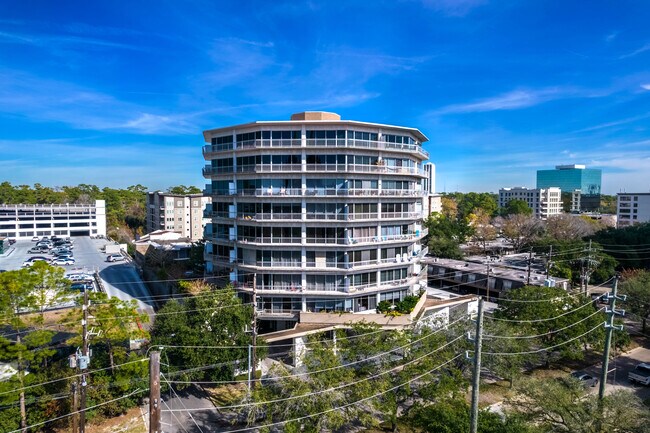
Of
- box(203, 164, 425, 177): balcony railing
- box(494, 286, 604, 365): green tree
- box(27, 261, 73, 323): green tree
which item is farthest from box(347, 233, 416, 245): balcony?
box(27, 261, 73, 323): green tree

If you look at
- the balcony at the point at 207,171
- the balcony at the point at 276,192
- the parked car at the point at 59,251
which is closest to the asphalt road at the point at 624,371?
the balcony at the point at 276,192

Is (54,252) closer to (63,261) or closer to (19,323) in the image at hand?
(63,261)

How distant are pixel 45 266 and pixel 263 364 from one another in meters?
17.4

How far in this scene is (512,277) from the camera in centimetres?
5462

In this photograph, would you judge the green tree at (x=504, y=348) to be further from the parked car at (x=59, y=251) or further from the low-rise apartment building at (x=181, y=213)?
the parked car at (x=59, y=251)

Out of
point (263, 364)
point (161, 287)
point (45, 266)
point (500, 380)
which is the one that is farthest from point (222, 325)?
point (161, 287)

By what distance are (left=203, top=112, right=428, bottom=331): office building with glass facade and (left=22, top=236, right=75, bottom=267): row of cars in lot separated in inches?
1704

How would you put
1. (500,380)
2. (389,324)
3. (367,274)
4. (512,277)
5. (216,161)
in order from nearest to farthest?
(500,380) → (389,324) → (367,274) → (216,161) → (512,277)

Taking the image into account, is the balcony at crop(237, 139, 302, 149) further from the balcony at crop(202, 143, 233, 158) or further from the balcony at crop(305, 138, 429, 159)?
the balcony at crop(202, 143, 233, 158)

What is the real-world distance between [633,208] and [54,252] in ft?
496

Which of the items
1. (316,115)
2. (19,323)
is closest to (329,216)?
(316,115)

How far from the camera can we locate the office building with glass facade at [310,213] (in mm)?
36000

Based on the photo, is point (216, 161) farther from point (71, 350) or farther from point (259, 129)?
point (71, 350)

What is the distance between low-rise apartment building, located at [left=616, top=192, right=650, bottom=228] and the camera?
4454 inches
